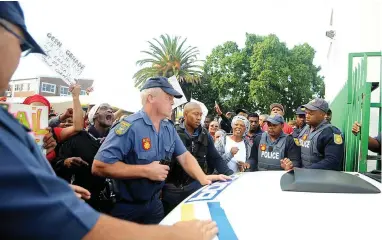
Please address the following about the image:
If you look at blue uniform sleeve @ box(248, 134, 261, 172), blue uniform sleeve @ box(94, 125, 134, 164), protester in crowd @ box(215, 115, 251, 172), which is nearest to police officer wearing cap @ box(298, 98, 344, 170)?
blue uniform sleeve @ box(248, 134, 261, 172)

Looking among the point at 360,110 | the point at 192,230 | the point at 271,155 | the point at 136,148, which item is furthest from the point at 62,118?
the point at 192,230

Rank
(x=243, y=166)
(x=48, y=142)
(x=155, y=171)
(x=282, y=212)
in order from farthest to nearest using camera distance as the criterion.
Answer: (x=243, y=166), (x=48, y=142), (x=155, y=171), (x=282, y=212)

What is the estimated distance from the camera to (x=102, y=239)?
713mm

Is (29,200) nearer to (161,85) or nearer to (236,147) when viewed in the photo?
(161,85)

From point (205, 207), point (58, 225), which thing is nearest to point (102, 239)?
point (58, 225)

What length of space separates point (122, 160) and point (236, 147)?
7.28 ft

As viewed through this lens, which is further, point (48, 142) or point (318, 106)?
point (318, 106)

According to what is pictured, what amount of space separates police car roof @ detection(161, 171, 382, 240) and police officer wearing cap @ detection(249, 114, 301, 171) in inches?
88.1

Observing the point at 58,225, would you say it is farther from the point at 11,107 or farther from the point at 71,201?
the point at 11,107

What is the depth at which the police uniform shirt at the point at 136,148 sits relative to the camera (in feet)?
8.29

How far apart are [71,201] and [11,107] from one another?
2317mm

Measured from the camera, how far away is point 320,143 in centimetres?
396

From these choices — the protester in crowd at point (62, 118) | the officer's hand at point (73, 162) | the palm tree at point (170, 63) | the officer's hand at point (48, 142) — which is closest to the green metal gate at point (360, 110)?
the officer's hand at point (73, 162)

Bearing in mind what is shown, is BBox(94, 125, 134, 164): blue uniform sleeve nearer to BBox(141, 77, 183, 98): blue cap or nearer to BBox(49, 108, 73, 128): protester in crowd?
BBox(141, 77, 183, 98): blue cap
